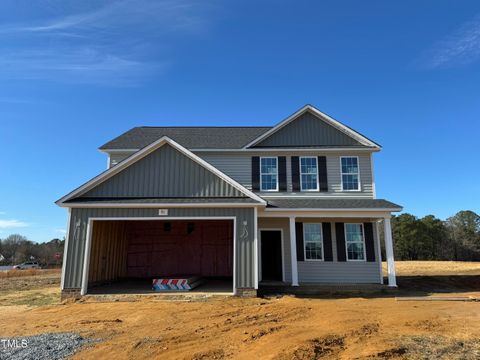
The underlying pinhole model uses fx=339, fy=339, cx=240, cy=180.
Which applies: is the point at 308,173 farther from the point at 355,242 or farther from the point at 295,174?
the point at 355,242

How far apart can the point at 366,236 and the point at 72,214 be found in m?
12.5

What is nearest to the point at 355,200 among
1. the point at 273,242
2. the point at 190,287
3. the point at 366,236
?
the point at 366,236

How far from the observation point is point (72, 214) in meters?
12.7

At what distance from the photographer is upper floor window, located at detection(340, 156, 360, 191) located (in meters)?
16.5

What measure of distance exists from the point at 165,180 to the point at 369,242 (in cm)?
952

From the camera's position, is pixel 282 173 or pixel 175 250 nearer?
pixel 282 173

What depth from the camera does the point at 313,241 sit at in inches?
617

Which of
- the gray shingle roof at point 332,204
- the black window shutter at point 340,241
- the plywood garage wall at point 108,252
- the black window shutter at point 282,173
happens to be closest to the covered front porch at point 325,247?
the black window shutter at point 340,241

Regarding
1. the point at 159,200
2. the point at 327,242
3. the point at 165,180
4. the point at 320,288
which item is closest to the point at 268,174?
the point at 327,242

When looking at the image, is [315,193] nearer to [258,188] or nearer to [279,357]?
[258,188]

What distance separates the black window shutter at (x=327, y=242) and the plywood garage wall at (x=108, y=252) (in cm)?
994

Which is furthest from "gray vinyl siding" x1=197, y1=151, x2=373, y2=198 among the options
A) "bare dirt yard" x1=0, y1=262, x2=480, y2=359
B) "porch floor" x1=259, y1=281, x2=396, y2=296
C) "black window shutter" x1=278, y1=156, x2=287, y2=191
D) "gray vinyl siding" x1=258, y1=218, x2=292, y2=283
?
"bare dirt yard" x1=0, y1=262, x2=480, y2=359

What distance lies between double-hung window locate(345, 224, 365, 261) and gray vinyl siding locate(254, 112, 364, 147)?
4.17 meters

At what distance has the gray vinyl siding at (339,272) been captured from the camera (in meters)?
15.2
